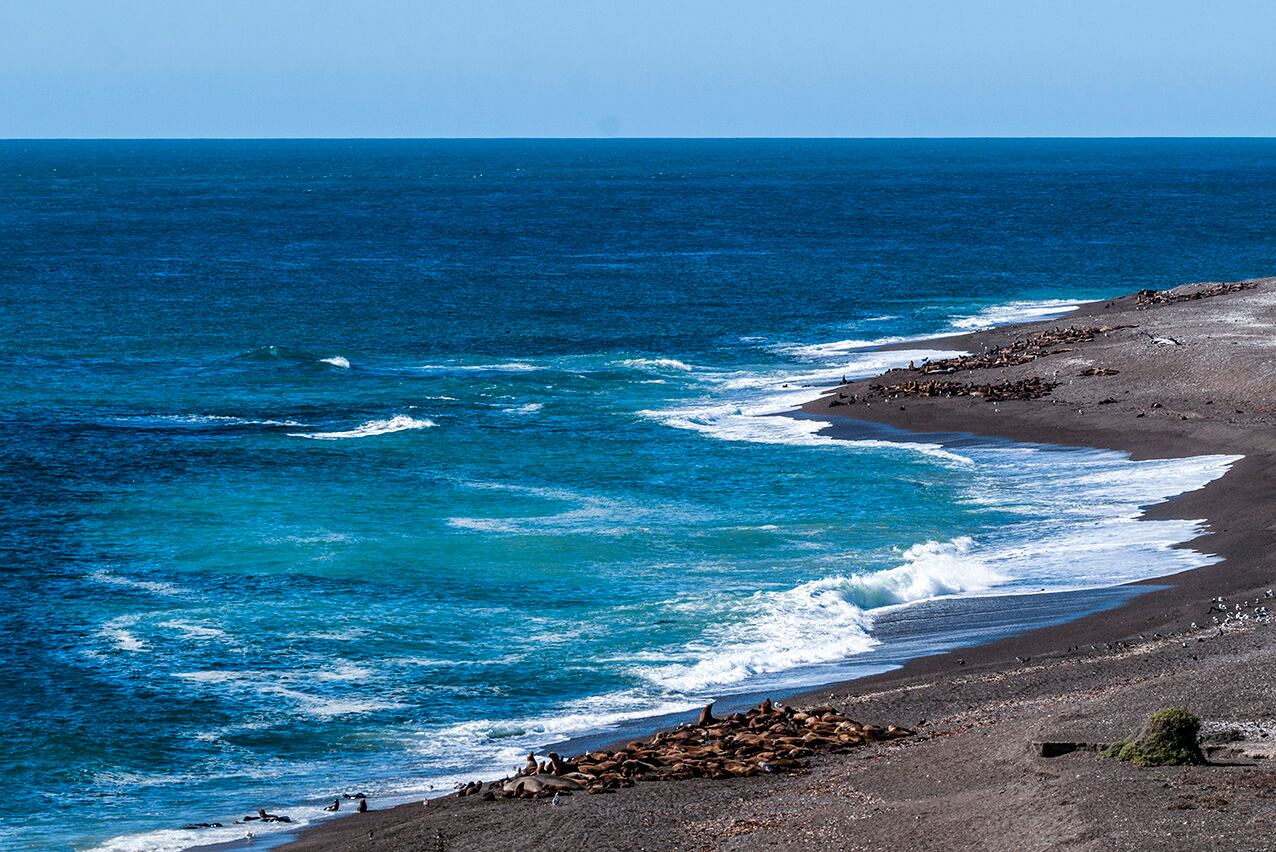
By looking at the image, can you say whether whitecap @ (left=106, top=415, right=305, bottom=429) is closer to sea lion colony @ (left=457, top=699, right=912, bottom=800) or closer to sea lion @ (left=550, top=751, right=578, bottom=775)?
sea lion colony @ (left=457, top=699, right=912, bottom=800)

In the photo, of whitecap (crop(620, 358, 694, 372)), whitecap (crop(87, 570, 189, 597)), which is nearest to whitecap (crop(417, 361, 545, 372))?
whitecap (crop(620, 358, 694, 372))

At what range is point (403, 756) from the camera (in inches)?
1062

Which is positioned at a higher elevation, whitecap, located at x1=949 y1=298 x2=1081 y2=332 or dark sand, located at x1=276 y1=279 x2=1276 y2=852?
whitecap, located at x1=949 y1=298 x2=1081 y2=332

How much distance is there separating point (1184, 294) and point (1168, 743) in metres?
60.1

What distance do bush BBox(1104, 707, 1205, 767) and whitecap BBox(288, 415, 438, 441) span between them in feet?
127

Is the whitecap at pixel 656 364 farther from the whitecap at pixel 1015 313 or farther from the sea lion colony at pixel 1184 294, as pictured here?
the sea lion colony at pixel 1184 294

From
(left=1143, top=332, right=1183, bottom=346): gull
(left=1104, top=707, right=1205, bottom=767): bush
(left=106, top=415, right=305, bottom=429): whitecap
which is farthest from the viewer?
(left=1143, top=332, right=1183, bottom=346): gull

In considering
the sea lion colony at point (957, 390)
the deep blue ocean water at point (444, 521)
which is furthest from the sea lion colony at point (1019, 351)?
the deep blue ocean water at point (444, 521)

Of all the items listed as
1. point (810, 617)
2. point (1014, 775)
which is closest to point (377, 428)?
point (810, 617)

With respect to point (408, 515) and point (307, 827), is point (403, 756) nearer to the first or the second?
point (307, 827)

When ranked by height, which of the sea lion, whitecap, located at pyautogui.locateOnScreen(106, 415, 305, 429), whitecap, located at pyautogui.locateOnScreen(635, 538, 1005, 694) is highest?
whitecap, located at pyautogui.locateOnScreen(106, 415, 305, 429)

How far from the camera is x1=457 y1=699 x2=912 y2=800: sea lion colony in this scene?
22.8 m

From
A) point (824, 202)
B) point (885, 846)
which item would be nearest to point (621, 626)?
point (885, 846)

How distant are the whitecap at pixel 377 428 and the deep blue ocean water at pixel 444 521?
23cm
